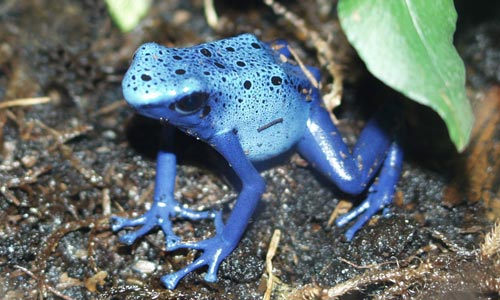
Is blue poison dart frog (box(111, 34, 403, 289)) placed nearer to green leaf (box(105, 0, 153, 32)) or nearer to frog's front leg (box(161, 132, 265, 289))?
frog's front leg (box(161, 132, 265, 289))

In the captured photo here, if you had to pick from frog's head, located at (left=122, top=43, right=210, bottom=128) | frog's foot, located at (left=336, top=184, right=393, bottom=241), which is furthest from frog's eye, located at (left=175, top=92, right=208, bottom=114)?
frog's foot, located at (left=336, top=184, right=393, bottom=241)

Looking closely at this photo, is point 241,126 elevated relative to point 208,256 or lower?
elevated

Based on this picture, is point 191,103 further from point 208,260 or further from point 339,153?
point 339,153

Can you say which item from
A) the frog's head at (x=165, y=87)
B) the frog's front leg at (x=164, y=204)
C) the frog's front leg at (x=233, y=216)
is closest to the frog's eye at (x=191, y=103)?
the frog's head at (x=165, y=87)

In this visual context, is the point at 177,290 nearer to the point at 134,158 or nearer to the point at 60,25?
the point at 134,158

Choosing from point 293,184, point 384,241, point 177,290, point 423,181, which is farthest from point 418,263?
point 177,290

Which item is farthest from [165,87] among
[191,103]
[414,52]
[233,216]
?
[414,52]
